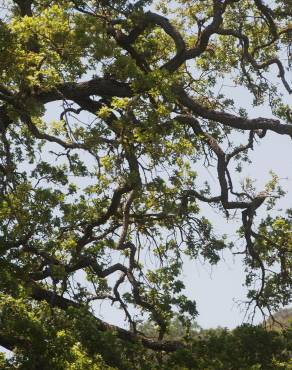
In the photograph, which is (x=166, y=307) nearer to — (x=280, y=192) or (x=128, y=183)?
(x=128, y=183)

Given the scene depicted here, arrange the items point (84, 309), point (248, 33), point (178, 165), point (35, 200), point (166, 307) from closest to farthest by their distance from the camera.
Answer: point (84, 309) → point (35, 200) → point (166, 307) → point (178, 165) → point (248, 33)

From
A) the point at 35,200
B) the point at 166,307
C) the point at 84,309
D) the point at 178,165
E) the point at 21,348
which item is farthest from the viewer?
the point at 178,165

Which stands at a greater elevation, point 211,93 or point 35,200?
point 211,93

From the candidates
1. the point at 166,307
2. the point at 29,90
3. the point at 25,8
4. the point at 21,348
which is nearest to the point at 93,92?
the point at 29,90

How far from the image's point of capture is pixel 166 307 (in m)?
9.70

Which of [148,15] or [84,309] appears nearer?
[84,309]

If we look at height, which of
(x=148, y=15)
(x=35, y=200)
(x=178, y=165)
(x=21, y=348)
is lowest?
(x=21, y=348)

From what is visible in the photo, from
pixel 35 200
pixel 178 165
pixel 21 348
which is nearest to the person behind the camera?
pixel 21 348

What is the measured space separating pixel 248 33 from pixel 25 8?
5.47m

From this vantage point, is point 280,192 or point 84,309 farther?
point 280,192

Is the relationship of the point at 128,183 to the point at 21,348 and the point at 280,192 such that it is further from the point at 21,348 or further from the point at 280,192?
the point at 280,192

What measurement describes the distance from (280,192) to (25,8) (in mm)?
5924

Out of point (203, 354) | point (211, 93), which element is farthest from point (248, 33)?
point (203, 354)

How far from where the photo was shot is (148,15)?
9.72 metres
